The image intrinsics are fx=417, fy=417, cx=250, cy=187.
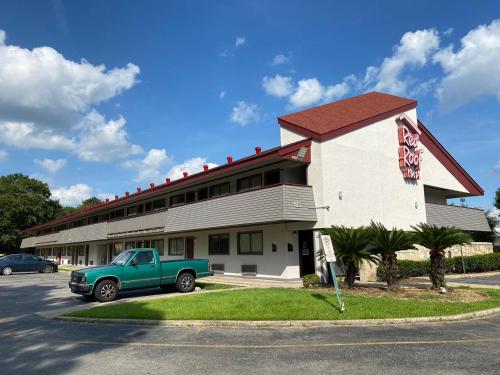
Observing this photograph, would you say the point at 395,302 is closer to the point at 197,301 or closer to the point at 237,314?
the point at 237,314

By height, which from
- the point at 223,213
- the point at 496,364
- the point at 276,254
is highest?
the point at 223,213

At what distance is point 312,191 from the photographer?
20.6 m

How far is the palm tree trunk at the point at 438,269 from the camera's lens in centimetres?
1484

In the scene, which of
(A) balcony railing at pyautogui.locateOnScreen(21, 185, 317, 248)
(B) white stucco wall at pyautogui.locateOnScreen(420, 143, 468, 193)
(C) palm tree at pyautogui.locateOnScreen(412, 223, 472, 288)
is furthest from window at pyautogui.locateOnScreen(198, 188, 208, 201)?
(C) palm tree at pyautogui.locateOnScreen(412, 223, 472, 288)

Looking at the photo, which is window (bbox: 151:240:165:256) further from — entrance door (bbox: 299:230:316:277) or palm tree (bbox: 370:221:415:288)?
palm tree (bbox: 370:221:415:288)

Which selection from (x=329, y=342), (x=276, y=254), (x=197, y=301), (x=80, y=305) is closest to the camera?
(x=329, y=342)

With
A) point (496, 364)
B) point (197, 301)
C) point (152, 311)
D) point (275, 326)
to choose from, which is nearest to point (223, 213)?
point (197, 301)

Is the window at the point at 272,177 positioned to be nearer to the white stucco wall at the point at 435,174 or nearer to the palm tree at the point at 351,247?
the palm tree at the point at 351,247

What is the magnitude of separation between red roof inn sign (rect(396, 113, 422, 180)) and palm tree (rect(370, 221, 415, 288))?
11162mm

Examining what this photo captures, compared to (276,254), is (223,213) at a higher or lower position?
higher

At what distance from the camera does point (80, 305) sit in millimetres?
14570

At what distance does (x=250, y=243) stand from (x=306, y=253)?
3.56m

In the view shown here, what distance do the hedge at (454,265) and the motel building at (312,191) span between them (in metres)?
2.91

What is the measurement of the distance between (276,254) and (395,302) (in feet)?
31.1
